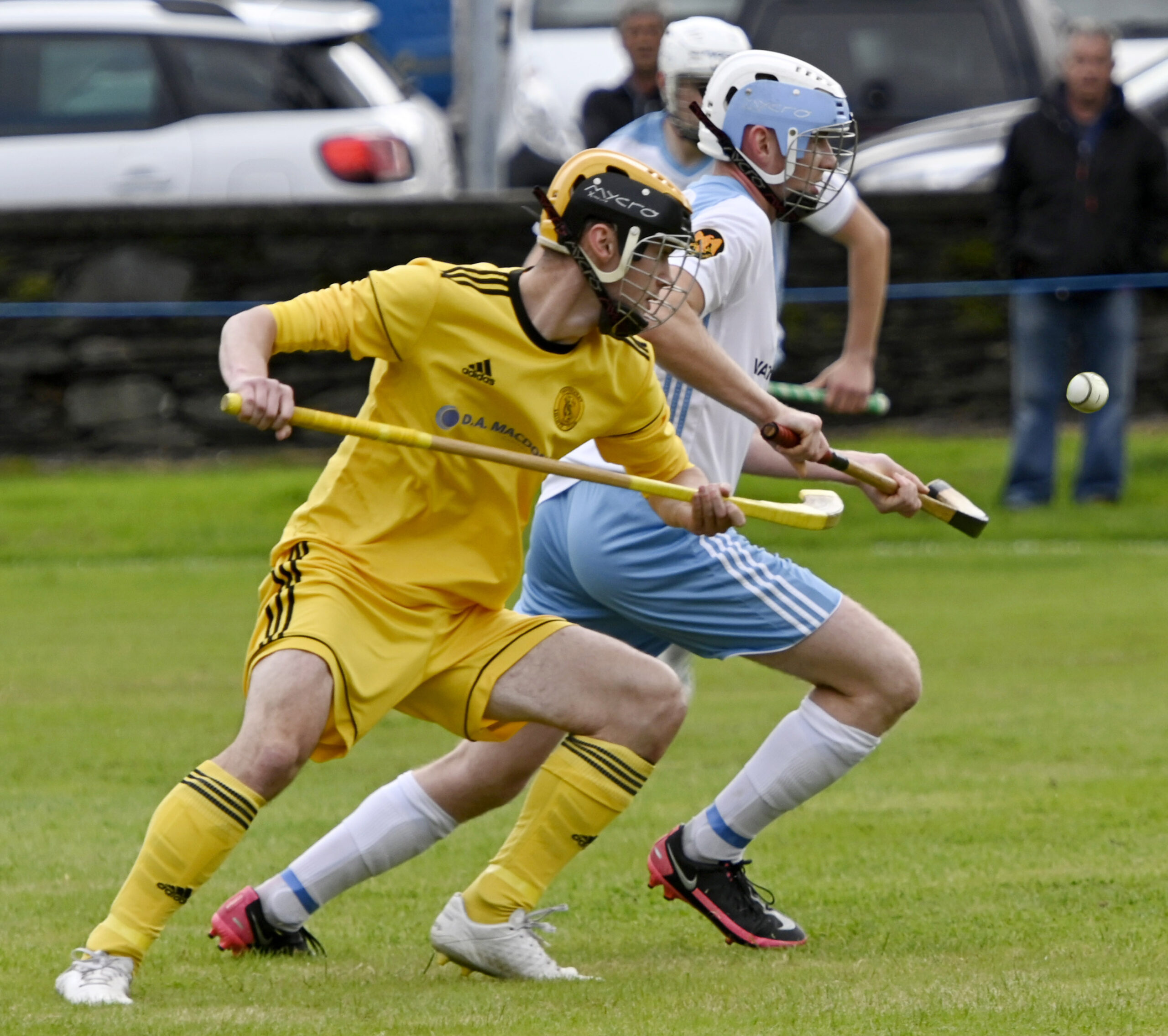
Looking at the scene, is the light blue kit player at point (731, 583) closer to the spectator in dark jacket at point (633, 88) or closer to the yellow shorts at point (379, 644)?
the yellow shorts at point (379, 644)

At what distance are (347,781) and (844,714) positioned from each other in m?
2.51

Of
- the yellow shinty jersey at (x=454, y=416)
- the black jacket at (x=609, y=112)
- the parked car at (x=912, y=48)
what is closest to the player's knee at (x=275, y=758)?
the yellow shinty jersey at (x=454, y=416)

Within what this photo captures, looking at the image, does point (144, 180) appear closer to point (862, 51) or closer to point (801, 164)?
point (862, 51)

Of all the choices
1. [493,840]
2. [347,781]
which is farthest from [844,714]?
[347,781]

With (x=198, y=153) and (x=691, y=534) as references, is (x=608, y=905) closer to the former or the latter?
(x=691, y=534)

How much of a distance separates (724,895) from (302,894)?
1001 mm

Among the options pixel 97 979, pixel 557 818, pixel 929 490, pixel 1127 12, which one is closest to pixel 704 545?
pixel 929 490

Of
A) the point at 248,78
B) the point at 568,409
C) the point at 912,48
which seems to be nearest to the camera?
the point at 568,409

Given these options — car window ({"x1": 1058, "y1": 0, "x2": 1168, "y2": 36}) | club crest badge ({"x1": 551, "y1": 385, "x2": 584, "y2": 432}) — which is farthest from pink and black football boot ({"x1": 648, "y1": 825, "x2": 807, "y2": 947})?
car window ({"x1": 1058, "y1": 0, "x2": 1168, "y2": 36})

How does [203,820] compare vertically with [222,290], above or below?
above

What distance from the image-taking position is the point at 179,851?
4.44 metres

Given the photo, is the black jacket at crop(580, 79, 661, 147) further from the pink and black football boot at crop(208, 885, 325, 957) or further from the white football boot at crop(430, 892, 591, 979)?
the white football boot at crop(430, 892, 591, 979)

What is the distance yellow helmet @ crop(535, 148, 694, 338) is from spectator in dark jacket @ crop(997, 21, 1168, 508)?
26.2ft

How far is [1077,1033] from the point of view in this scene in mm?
4062
